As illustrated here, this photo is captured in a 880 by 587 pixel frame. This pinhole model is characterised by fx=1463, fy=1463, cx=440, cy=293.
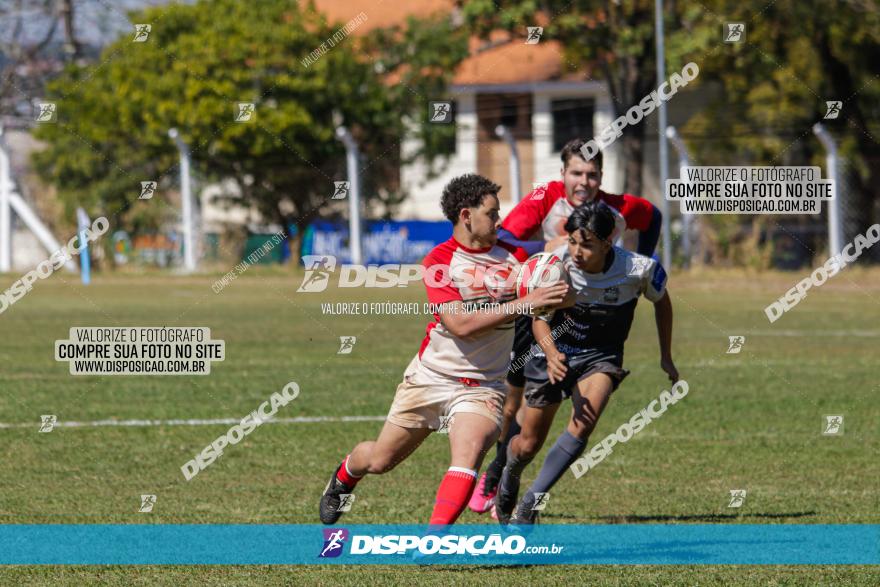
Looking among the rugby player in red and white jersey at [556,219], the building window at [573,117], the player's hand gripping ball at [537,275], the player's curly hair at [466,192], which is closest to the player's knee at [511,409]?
the rugby player in red and white jersey at [556,219]

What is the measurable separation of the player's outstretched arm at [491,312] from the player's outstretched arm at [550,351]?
471 millimetres

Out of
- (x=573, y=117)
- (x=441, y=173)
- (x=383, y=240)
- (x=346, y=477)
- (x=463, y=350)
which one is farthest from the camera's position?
(x=573, y=117)

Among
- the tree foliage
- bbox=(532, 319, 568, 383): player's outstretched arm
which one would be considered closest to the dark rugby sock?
bbox=(532, 319, 568, 383): player's outstretched arm

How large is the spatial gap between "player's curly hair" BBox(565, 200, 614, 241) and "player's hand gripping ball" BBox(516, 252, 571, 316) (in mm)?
442

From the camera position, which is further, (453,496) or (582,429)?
(582,429)

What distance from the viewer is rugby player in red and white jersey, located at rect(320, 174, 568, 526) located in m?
6.94

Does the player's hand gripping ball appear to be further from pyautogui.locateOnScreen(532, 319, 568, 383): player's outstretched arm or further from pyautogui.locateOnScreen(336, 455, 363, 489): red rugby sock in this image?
pyautogui.locateOnScreen(336, 455, 363, 489): red rugby sock

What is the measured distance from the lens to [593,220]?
7.59 meters

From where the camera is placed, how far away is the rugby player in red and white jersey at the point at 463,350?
22.8 ft

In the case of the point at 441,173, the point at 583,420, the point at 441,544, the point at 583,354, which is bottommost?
the point at 441,544

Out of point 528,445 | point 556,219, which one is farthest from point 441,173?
point 528,445

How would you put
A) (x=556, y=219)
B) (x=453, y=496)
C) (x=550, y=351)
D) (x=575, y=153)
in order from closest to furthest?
(x=453, y=496) < (x=550, y=351) < (x=575, y=153) < (x=556, y=219)

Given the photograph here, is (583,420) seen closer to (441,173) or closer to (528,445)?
(528,445)

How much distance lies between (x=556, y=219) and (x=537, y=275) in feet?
5.28
